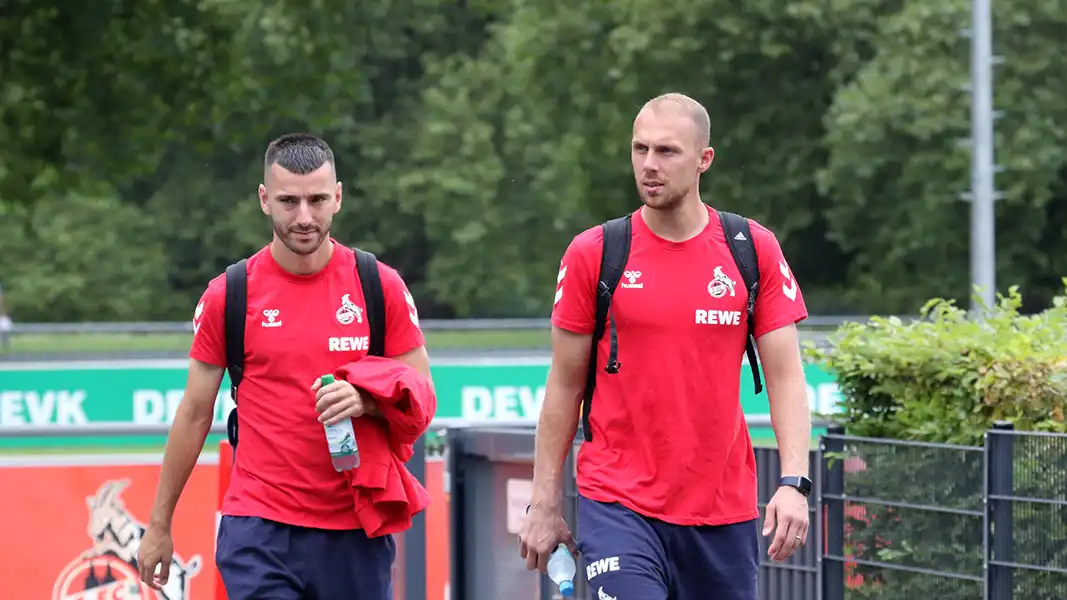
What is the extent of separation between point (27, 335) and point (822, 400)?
30166 millimetres

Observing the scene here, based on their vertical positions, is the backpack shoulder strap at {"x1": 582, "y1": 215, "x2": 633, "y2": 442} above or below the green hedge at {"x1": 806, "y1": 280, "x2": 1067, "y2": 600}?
above

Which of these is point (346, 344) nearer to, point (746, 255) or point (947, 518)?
point (746, 255)

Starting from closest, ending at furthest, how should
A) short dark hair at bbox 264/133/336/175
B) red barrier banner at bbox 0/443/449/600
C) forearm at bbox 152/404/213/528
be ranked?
short dark hair at bbox 264/133/336/175 → forearm at bbox 152/404/213/528 → red barrier banner at bbox 0/443/449/600

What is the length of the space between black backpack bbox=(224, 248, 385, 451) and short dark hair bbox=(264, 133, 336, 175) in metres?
0.28

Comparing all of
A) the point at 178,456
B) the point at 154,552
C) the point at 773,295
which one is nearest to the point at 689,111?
the point at 773,295

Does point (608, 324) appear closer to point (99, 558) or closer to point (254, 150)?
point (99, 558)

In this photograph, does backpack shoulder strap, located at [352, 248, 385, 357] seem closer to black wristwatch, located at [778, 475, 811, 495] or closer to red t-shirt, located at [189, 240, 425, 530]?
red t-shirt, located at [189, 240, 425, 530]

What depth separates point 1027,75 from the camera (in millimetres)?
42281

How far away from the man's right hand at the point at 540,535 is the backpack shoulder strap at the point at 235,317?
948mm

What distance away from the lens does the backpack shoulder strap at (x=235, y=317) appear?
535cm

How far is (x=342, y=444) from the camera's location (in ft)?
16.8

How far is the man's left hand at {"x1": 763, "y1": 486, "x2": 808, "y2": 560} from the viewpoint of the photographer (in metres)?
4.83

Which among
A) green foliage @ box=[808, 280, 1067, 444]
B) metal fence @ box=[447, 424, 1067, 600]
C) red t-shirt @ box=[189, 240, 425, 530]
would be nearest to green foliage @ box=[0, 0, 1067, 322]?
metal fence @ box=[447, 424, 1067, 600]

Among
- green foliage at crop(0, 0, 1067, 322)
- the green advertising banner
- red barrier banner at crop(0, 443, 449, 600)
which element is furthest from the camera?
green foliage at crop(0, 0, 1067, 322)
